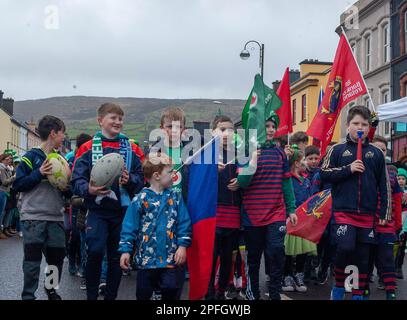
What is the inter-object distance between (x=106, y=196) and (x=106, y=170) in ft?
0.95

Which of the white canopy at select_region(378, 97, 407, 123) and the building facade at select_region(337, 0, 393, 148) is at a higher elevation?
the building facade at select_region(337, 0, 393, 148)

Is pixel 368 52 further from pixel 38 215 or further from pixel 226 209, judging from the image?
pixel 38 215

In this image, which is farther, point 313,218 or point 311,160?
point 311,160

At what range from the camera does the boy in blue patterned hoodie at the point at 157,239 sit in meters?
4.72

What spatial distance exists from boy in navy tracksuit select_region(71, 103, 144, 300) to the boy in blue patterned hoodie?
70 centimetres

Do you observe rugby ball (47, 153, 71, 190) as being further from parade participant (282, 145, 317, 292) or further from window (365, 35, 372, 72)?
window (365, 35, 372, 72)

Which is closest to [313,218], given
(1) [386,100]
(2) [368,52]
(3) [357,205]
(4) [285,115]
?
(4) [285,115]

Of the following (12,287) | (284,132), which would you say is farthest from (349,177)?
(12,287)

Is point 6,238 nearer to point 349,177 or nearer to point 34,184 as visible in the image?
point 34,184

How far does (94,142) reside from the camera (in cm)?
571

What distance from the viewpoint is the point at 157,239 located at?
475 centimetres

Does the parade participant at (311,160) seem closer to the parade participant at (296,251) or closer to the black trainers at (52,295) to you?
the parade participant at (296,251)

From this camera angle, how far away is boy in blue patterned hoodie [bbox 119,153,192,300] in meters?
A: 4.72

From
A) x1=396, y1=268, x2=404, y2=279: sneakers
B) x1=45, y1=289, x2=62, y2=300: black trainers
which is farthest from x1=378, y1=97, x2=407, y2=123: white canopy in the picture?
x1=45, y1=289, x2=62, y2=300: black trainers
